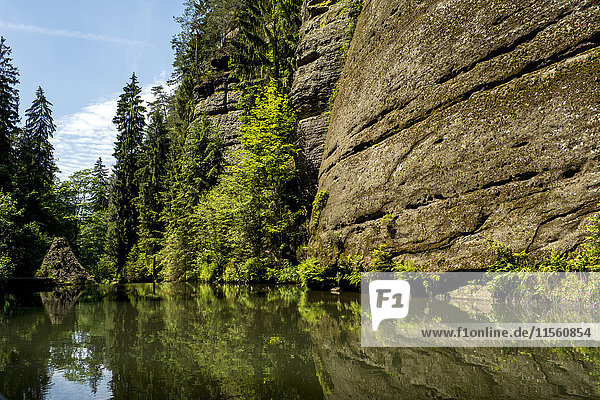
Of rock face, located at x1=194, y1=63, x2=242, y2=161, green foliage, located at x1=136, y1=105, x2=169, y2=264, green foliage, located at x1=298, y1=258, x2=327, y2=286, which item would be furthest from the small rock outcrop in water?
green foliage, located at x1=298, y1=258, x2=327, y2=286

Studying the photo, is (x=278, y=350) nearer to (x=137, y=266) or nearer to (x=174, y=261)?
(x=174, y=261)

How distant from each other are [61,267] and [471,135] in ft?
72.3

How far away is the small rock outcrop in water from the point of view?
22.8 metres

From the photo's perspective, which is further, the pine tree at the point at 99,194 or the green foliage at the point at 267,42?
the pine tree at the point at 99,194

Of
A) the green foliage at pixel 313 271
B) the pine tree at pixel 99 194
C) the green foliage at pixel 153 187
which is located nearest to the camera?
the green foliage at pixel 313 271

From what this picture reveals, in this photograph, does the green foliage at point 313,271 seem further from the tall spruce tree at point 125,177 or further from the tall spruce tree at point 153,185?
the tall spruce tree at point 125,177

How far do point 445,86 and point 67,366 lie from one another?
1219 cm

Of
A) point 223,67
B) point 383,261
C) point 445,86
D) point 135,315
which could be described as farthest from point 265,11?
point 135,315

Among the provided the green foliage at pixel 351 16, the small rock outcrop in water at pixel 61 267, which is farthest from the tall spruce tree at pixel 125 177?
the green foliage at pixel 351 16

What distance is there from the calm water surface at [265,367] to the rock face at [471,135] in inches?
211

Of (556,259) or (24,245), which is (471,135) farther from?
(24,245)

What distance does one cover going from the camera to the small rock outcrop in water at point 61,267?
74.8ft

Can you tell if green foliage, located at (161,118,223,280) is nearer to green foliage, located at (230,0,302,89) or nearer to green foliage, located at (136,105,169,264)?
green foliage, located at (136,105,169,264)

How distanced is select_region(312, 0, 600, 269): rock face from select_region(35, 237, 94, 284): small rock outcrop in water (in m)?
15.3
